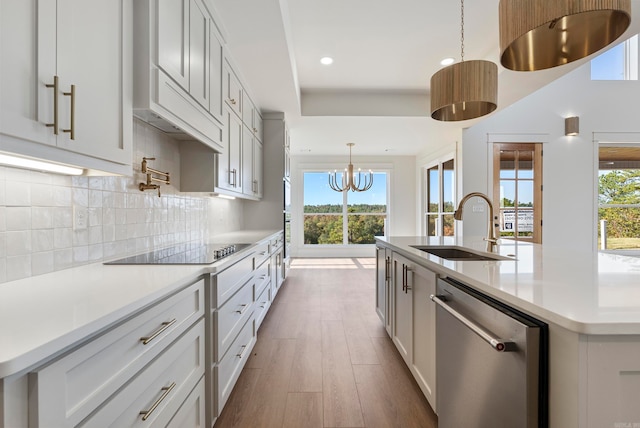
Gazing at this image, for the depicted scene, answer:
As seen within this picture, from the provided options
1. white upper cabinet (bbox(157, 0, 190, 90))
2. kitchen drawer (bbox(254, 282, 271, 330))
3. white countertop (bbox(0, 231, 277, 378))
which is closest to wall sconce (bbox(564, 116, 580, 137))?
kitchen drawer (bbox(254, 282, 271, 330))

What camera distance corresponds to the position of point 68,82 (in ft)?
3.19

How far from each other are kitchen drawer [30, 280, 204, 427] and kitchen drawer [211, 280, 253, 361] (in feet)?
1.33

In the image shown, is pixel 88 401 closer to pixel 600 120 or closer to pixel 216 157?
pixel 216 157

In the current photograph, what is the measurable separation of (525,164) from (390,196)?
3.01 meters

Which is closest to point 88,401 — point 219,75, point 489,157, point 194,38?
point 194,38

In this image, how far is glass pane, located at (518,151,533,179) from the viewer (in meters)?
5.16

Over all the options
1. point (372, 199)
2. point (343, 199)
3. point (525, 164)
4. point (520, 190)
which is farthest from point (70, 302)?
point (372, 199)

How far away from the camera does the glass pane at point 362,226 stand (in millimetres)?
7711

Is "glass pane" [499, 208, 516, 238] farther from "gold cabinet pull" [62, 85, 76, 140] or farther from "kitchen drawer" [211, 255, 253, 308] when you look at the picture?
"gold cabinet pull" [62, 85, 76, 140]

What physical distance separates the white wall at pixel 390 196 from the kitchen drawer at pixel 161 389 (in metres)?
6.12

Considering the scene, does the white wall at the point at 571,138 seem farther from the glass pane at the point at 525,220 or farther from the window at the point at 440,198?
the window at the point at 440,198

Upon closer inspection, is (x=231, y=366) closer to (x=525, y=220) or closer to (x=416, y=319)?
(x=416, y=319)

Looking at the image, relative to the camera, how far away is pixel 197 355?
1.41 meters

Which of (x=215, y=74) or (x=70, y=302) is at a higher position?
(x=215, y=74)
